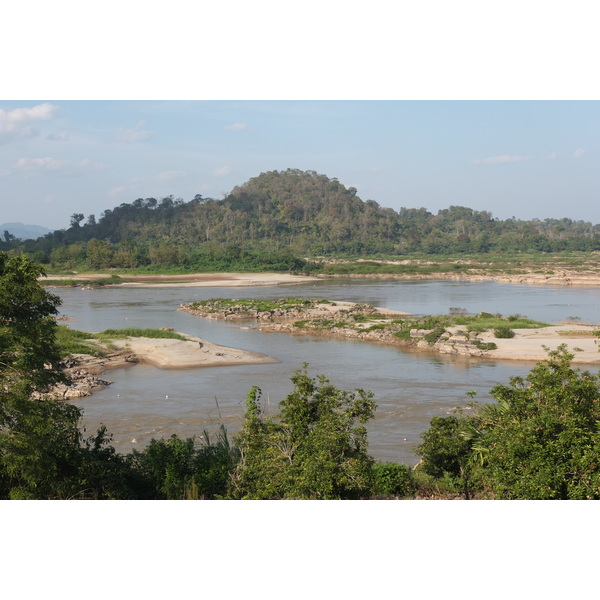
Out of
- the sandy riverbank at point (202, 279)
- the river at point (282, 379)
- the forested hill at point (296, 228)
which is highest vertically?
the forested hill at point (296, 228)

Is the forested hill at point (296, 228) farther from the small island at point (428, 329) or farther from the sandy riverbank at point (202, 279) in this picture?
the small island at point (428, 329)

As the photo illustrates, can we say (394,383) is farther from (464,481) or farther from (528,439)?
(528,439)

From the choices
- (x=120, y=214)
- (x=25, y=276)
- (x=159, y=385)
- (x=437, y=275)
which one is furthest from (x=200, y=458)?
(x=120, y=214)

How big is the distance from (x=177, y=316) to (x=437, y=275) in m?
31.4

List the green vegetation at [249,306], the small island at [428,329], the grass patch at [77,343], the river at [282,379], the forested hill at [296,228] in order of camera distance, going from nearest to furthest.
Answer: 1. the river at [282,379]
2. the grass patch at [77,343]
3. the small island at [428,329]
4. the green vegetation at [249,306]
5. the forested hill at [296,228]

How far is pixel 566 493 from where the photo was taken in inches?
257

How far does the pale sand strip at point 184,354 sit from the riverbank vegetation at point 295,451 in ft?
36.1

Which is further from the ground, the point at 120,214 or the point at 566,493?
the point at 120,214

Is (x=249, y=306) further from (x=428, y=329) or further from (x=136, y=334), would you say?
(x=428, y=329)

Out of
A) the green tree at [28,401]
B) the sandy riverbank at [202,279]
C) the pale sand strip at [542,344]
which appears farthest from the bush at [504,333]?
the sandy riverbank at [202,279]

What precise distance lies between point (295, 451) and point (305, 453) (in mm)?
381

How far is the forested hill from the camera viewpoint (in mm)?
86562

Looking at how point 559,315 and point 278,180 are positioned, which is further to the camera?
point 278,180

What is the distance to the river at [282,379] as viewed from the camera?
1330 cm
